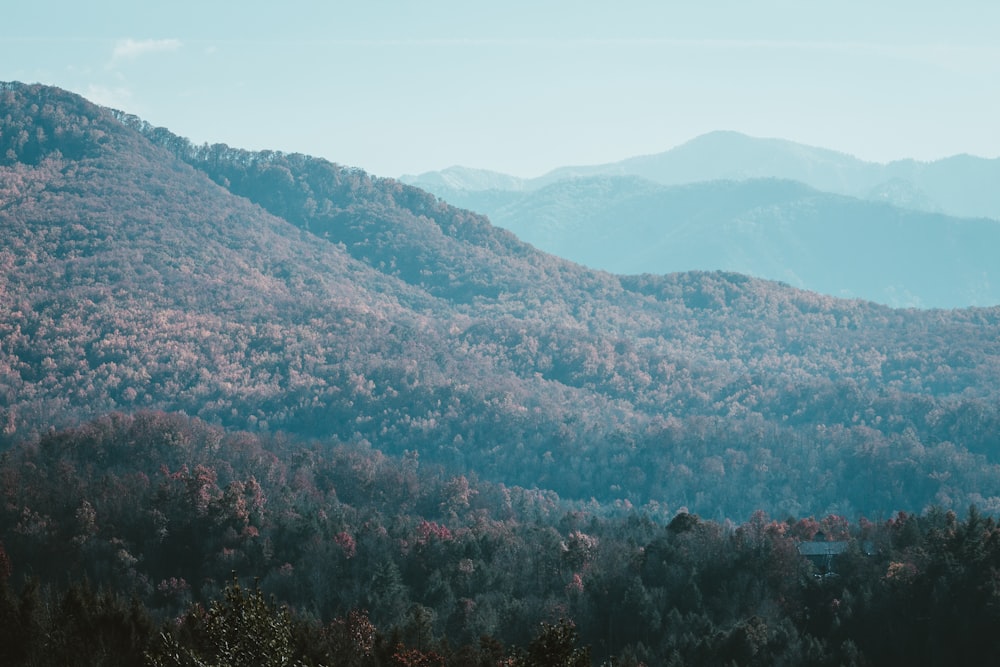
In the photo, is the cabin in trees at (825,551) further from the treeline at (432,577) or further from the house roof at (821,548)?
the treeline at (432,577)

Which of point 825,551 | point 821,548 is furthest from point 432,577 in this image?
point 825,551

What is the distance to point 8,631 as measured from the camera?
164 ft

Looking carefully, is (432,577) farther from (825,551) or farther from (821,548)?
(825,551)

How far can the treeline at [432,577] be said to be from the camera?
205 ft

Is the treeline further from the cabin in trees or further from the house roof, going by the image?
the house roof

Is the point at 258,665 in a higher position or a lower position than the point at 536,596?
higher

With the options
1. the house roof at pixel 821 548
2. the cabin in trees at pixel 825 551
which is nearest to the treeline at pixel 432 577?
the cabin in trees at pixel 825 551

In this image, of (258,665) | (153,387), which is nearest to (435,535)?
(258,665)

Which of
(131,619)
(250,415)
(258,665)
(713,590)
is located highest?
(258,665)

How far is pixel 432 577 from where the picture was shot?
88562 mm

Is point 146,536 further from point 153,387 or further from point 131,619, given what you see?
point 153,387

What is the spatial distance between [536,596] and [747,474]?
9620 centimetres

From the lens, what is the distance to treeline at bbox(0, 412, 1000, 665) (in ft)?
205

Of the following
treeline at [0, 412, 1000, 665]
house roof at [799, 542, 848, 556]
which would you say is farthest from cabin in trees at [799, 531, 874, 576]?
treeline at [0, 412, 1000, 665]
